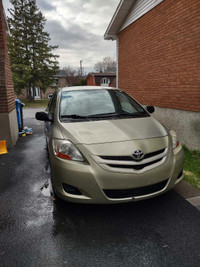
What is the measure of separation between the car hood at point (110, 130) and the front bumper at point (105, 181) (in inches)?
9.1

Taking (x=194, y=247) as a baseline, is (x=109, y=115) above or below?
above

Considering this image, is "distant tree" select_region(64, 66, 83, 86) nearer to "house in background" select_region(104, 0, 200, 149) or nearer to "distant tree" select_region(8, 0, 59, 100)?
"distant tree" select_region(8, 0, 59, 100)

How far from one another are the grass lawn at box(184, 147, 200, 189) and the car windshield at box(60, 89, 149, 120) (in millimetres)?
1422

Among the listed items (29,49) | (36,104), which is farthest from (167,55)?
(29,49)

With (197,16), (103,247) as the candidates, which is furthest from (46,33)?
(103,247)

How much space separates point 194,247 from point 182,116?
14.2ft

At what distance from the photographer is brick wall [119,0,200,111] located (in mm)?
5473

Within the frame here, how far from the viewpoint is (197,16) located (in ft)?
17.2

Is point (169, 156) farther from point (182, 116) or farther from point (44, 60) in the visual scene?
point (44, 60)

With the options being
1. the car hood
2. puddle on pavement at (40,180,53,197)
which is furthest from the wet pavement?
the car hood

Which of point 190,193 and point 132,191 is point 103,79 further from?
point 132,191

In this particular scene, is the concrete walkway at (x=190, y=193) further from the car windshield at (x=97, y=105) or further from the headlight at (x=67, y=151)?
the headlight at (x=67, y=151)

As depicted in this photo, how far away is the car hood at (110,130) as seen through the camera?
2752 mm

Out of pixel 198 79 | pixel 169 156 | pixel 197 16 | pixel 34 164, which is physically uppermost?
pixel 197 16
